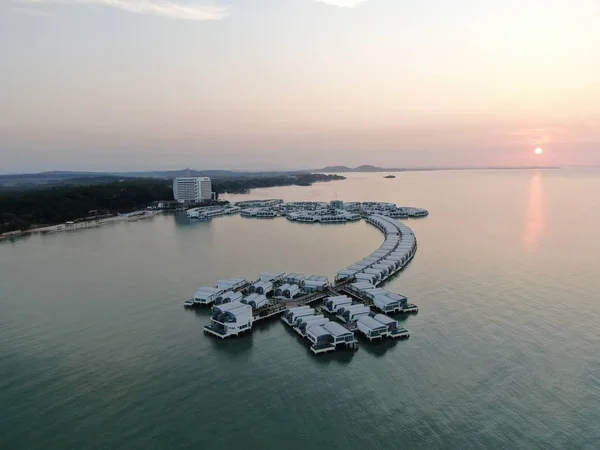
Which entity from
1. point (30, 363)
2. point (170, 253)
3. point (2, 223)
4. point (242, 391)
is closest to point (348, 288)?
point (242, 391)

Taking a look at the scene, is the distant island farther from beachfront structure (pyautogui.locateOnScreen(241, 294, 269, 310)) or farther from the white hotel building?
beachfront structure (pyautogui.locateOnScreen(241, 294, 269, 310))

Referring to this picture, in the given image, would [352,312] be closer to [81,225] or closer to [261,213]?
[261,213]

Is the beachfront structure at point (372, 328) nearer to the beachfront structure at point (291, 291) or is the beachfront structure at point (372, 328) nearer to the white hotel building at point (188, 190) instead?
the beachfront structure at point (291, 291)

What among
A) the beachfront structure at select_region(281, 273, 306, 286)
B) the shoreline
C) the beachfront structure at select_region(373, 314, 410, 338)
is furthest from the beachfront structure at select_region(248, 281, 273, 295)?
the shoreline

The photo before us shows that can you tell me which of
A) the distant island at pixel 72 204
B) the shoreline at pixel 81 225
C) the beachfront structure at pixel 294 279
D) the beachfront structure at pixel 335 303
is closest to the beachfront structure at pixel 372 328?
the beachfront structure at pixel 335 303

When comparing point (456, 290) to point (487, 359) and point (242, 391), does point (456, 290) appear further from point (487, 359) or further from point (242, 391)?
point (242, 391)

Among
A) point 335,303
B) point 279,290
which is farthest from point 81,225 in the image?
point 335,303
